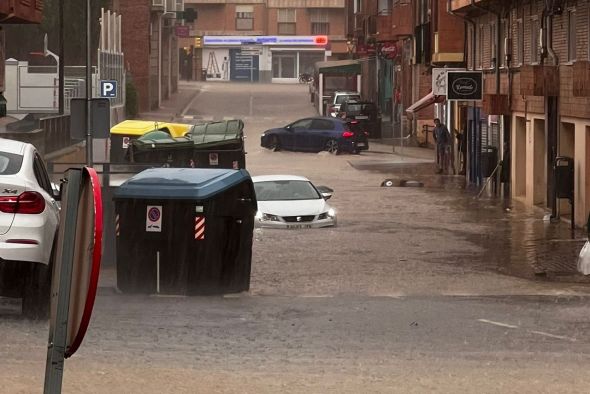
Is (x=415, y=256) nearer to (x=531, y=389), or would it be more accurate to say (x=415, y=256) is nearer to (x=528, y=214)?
(x=528, y=214)

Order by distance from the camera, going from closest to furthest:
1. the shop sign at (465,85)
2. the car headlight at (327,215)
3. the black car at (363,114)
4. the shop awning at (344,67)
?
the car headlight at (327,215) < the shop sign at (465,85) < the black car at (363,114) < the shop awning at (344,67)

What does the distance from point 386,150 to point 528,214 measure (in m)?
27.0

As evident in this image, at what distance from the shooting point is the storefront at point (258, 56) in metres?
133

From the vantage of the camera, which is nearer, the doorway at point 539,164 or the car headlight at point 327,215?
the car headlight at point 327,215

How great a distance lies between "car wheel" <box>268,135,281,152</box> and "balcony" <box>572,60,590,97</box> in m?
31.5

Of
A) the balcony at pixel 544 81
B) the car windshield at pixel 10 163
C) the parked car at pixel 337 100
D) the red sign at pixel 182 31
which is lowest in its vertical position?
the car windshield at pixel 10 163

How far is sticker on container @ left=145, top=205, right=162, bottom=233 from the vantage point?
54.1 feet

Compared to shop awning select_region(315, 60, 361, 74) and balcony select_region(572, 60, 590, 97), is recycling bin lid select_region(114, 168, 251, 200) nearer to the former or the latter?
balcony select_region(572, 60, 590, 97)

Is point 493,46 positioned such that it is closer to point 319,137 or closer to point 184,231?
point 319,137

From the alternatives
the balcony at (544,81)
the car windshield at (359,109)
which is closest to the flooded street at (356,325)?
the balcony at (544,81)

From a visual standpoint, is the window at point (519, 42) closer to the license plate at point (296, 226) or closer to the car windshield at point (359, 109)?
the license plate at point (296, 226)

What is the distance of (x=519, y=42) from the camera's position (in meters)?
37.5

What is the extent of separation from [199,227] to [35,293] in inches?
131

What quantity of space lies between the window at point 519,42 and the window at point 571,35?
17.7 ft
